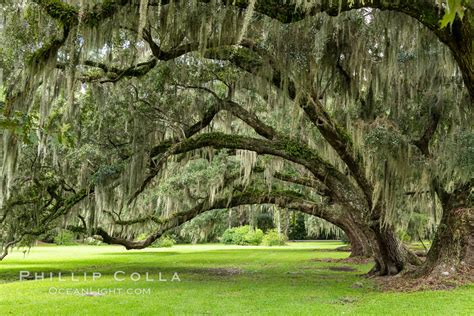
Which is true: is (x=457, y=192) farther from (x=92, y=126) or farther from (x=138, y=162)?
(x=92, y=126)

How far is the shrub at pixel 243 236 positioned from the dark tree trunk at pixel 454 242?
27961 millimetres

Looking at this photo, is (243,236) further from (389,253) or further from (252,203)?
(389,253)

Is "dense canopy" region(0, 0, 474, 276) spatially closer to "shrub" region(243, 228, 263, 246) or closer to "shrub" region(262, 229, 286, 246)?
"shrub" region(262, 229, 286, 246)

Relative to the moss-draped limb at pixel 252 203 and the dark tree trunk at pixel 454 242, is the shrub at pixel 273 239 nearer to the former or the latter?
the moss-draped limb at pixel 252 203

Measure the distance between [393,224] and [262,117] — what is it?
514cm

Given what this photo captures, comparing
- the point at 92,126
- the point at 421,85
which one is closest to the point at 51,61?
the point at 92,126

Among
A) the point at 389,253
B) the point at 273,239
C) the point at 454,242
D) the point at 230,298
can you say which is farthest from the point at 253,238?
the point at 230,298

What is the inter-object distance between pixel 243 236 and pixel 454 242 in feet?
96.2

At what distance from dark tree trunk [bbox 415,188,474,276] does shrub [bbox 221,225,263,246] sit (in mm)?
27961

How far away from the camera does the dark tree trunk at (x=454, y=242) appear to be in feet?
30.7

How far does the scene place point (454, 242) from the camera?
9.59 meters

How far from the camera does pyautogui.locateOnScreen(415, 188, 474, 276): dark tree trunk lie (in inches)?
368

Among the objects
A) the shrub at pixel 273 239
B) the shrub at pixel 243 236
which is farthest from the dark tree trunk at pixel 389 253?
the shrub at pixel 243 236

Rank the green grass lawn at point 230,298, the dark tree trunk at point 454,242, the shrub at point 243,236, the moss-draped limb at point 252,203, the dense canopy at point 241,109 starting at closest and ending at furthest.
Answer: the green grass lawn at point 230,298 → the dense canopy at point 241,109 → the dark tree trunk at point 454,242 → the moss-draped limb at point 252,203 → the shrub at point 243,236
